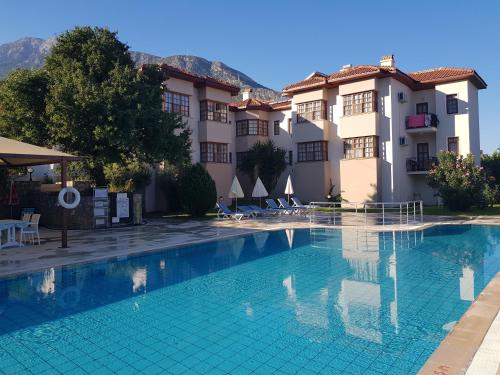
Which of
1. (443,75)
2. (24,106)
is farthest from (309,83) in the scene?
(24,106)

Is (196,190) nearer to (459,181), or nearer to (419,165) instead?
(459,181)

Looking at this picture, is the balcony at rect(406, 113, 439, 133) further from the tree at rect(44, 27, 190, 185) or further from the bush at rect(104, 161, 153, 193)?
the bush at rect(104, 161, 153, 193)

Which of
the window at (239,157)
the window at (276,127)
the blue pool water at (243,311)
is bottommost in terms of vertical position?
the blue pool water at (243,311)

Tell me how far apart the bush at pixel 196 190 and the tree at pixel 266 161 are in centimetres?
824

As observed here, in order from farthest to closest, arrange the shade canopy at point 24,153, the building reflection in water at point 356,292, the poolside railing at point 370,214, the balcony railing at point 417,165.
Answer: the balcony railing at point 417,165, the poolside railing at point 370,214, the shade canopy at point 24,153, the building reflection in water at point 356,292

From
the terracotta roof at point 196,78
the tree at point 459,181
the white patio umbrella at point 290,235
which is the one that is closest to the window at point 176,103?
the terracotta roof at point 196,78

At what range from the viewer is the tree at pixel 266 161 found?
99.0 feet

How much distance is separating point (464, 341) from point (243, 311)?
356 centimetres

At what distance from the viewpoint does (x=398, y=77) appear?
1057 inches

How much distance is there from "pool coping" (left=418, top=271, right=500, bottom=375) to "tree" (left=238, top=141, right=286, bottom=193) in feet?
77.2

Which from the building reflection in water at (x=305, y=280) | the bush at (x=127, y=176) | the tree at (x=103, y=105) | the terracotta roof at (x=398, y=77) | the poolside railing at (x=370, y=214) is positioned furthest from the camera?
the terracotta roof at (x=398, y=77)

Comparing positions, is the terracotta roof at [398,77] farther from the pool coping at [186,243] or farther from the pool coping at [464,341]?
the pool coping at [464,341]

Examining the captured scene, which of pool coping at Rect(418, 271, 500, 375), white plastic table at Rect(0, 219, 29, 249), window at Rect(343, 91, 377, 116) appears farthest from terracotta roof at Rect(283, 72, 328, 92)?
pool coping at Rect(418, 271, 500, 375)

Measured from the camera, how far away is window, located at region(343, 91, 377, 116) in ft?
88.5
